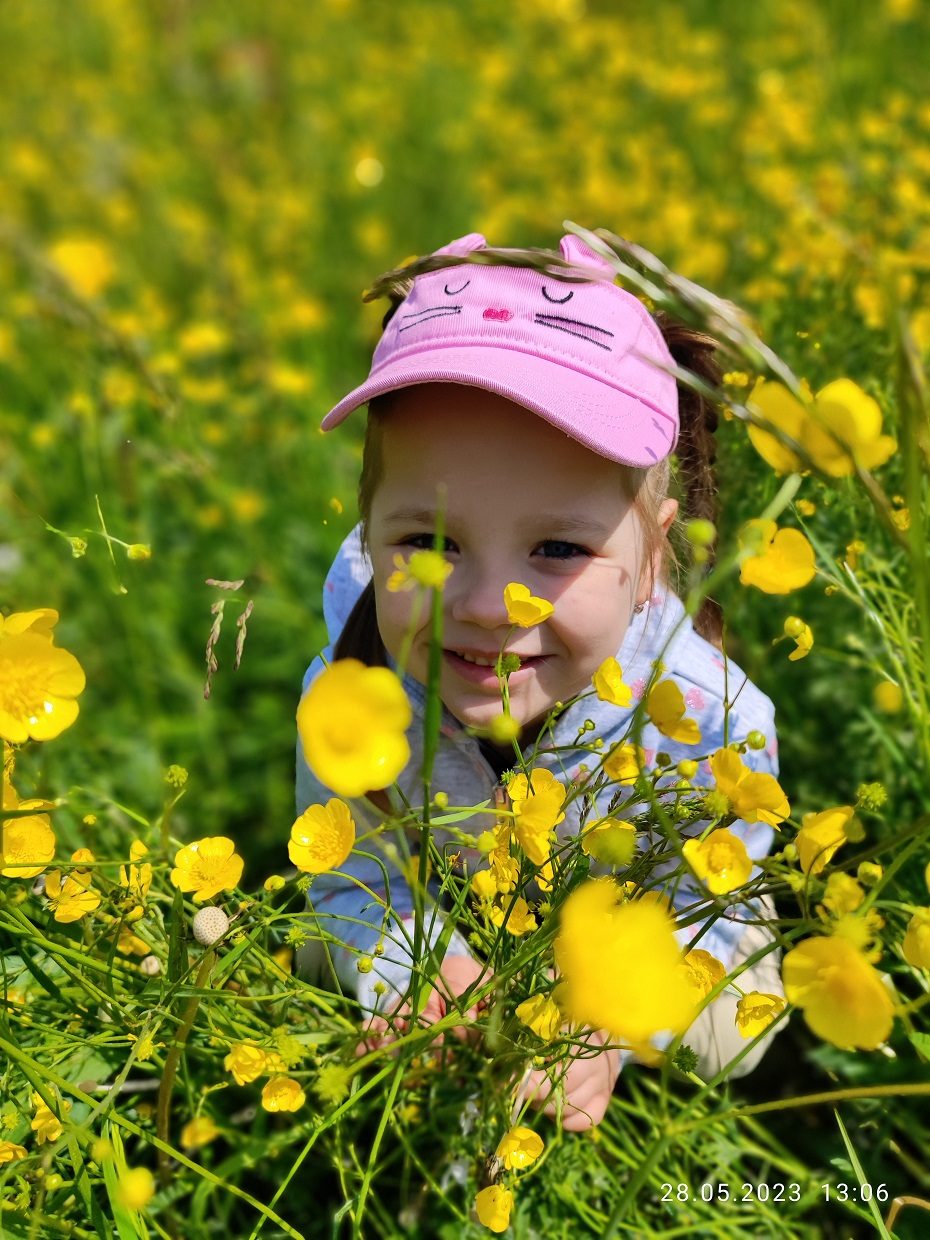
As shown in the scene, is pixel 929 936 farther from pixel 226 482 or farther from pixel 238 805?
pixel 226 482

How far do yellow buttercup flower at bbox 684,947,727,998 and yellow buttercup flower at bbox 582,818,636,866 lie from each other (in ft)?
0.53

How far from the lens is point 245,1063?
0.93 meters

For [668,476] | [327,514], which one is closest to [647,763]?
[668,476]

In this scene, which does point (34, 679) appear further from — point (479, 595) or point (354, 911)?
point (354, 911)

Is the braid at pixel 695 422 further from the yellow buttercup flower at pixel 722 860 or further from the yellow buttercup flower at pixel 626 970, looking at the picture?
the yellow buttercup flower at pixel 626 970

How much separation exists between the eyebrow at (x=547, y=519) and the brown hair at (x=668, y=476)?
0.08 metres

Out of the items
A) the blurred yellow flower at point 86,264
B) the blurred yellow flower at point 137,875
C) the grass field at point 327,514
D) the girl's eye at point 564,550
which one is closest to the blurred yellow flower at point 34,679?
the grass field at point 327,514

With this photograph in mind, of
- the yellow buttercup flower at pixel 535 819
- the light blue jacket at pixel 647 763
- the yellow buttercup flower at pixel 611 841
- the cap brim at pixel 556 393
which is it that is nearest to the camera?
the yellow buttercup flower at pixel 611 841

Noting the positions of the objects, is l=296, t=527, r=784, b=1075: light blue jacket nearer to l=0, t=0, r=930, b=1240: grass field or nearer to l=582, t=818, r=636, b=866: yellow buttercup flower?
l=0, t=0, r=930, b=1240: grass field

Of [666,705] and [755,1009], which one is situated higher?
[666,705]

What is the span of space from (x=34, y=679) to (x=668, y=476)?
2.52 feet

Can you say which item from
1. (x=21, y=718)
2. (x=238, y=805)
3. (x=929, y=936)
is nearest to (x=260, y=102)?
(x=238, y=805)

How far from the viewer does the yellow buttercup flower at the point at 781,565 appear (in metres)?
0.86

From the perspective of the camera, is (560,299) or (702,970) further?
(560,299)
